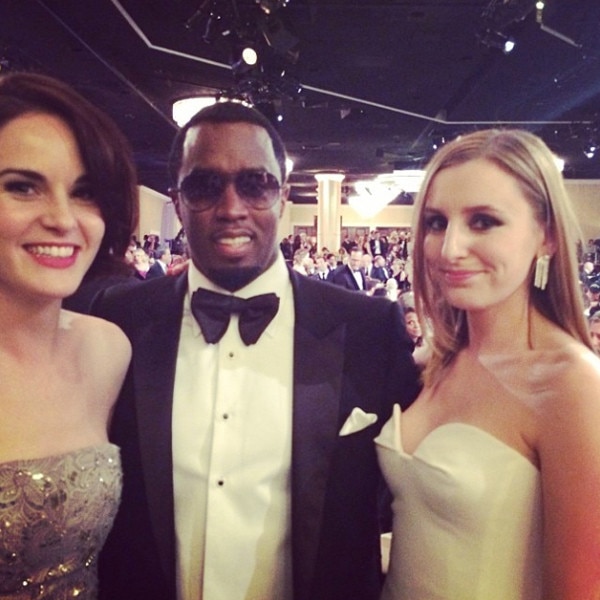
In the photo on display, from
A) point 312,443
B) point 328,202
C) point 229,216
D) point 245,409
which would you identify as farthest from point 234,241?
point 328,202

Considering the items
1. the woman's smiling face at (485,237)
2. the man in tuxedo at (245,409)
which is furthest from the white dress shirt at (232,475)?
the woman's smiling face at (485,237)

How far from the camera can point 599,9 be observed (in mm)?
4566

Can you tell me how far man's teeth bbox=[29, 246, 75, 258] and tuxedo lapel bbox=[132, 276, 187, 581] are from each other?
1.18 feet

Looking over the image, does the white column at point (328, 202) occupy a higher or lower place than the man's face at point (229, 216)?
higher

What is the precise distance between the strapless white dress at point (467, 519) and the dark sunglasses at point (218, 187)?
0.71m

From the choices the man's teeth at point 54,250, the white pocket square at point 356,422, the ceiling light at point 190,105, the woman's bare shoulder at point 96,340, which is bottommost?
the white pocket square at point 356,422

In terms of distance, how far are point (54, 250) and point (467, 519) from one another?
1.01 meters

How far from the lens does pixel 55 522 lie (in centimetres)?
131

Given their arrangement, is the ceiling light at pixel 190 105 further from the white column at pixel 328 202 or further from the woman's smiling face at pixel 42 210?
the white column at pixel 328 202

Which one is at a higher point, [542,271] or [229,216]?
[229,216]

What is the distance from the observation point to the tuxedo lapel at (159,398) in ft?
4.74

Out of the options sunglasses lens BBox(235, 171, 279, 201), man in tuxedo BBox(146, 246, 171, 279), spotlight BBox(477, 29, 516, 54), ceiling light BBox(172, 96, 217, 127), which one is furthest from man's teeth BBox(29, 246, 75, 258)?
ceiling light BBox(172, 96, 217, 127)

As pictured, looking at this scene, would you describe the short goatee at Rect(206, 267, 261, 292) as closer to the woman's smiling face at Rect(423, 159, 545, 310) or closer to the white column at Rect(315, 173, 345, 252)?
the woman's smiling face at Rect(423, 159, 545, 310)

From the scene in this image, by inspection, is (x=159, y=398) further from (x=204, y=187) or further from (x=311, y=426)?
(x=204, y=187)
